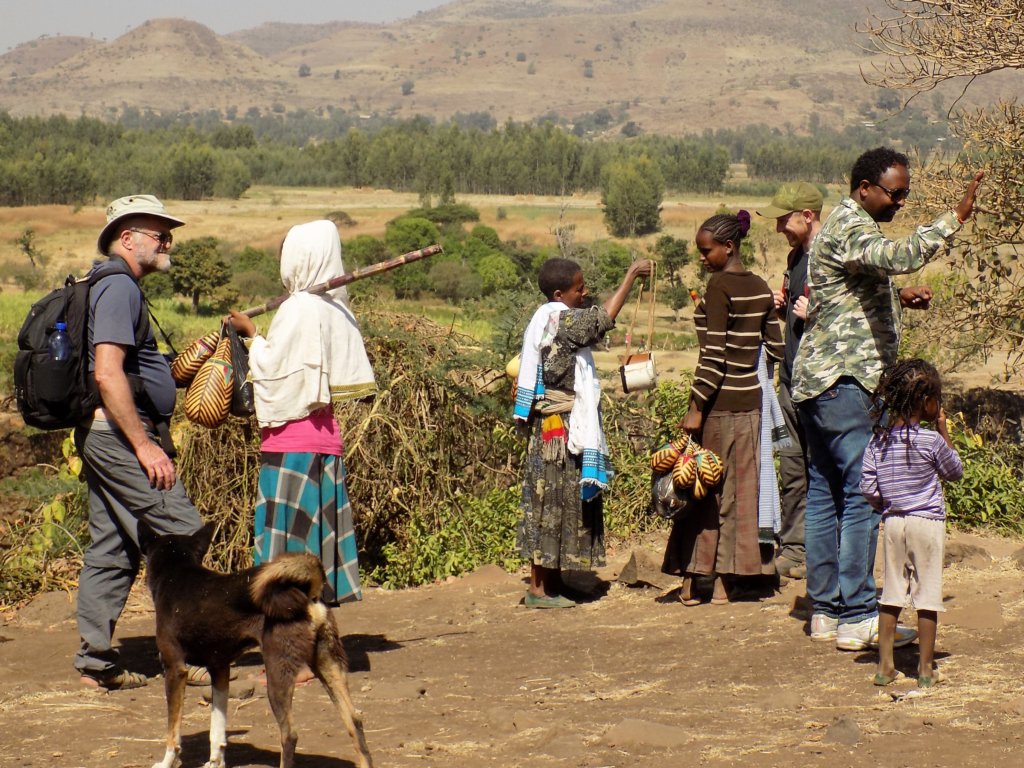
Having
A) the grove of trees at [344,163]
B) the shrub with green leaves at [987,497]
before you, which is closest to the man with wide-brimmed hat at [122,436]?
the shrub with green leaves at [987,497]

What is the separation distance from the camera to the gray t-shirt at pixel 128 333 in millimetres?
4988

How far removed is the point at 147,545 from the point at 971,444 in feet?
17.0

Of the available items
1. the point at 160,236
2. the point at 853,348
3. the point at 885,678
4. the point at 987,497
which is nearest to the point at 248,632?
the point at 160,236

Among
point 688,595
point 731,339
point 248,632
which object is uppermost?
point 731,339

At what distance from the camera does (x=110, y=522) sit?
5.34m

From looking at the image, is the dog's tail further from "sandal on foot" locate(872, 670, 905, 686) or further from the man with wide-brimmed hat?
"sandal on foot" locate(872, 670, 905, 686)

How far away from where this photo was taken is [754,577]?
6449mm

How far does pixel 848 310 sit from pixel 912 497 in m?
0.80

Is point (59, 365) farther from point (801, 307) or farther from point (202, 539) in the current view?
point (801, 307)

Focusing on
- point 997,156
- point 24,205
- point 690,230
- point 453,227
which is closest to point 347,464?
point 997,156

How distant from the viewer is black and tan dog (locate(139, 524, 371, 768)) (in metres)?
4.04

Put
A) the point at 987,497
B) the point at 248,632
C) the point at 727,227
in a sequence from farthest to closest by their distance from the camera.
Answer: the point at 987,497 → the point at 727,227 → the point at 248,632

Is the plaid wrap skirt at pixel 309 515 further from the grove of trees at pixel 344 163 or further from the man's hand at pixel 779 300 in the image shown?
the grove of trees at pixel 344 163

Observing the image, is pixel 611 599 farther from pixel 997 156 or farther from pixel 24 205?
pixel 24 205
